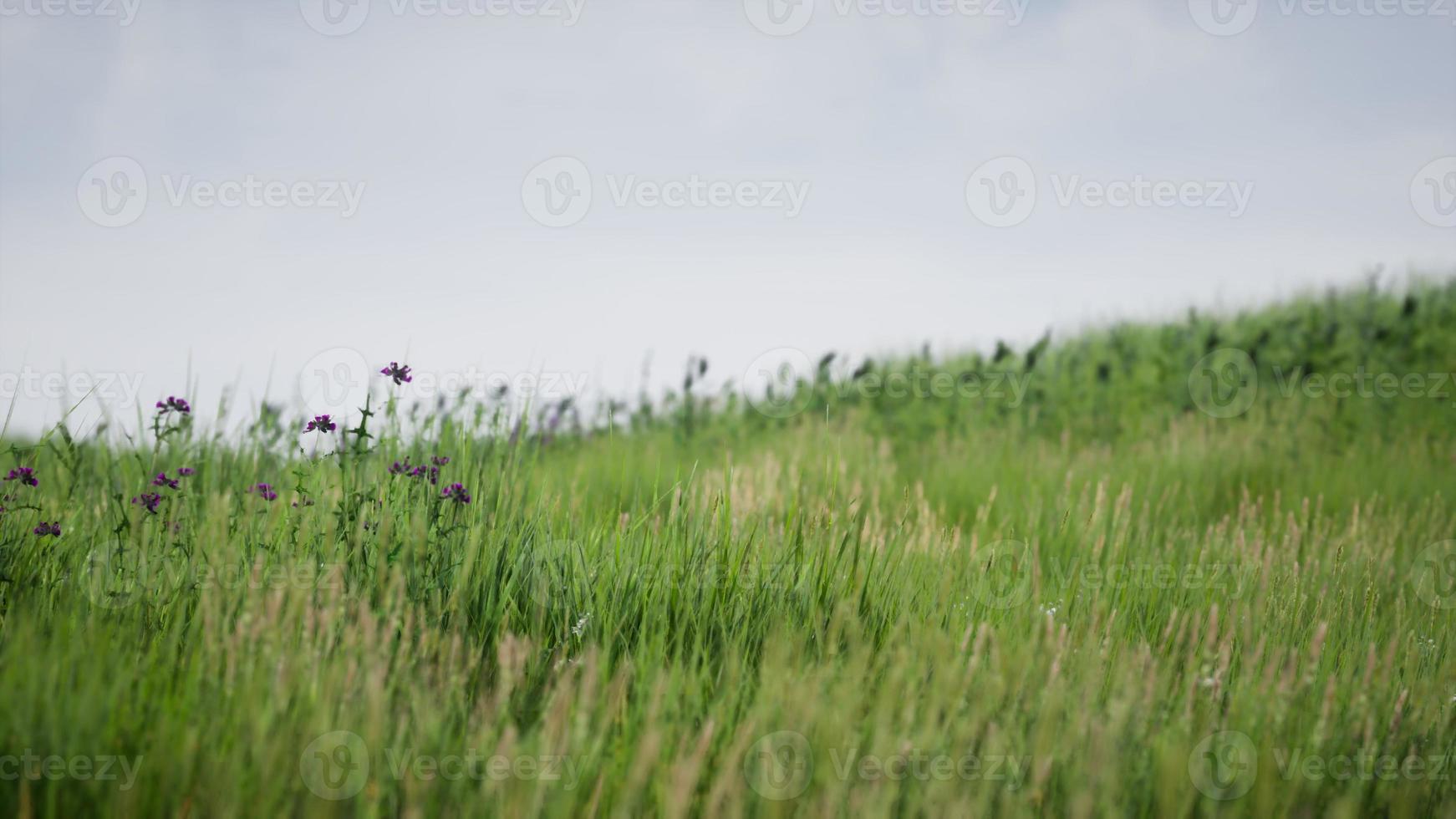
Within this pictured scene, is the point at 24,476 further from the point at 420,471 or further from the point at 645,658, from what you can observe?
the point at 645,658

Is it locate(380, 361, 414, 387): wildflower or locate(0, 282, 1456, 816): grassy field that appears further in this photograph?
locate(380, 361, 414, 387): wildflower

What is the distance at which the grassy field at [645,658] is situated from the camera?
210cm

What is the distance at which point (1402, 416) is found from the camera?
32.6ft

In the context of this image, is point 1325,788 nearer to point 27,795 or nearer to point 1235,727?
point 1235,727

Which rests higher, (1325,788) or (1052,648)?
(1052,648)

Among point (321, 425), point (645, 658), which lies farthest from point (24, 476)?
point (645, 658)

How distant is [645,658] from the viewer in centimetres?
270

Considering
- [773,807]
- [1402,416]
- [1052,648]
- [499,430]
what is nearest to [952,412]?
[1402,416]

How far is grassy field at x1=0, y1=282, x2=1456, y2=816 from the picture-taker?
2.10 m

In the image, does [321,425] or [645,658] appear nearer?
[645,658]

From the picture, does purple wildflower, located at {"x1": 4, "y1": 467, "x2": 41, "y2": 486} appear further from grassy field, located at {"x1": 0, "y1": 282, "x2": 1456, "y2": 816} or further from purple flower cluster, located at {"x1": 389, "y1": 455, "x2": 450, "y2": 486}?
purple flower cluster, located at {"x1": 389, "y1": 455, "x2": 450, "y2": 486}

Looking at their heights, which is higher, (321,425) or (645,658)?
(321,425)

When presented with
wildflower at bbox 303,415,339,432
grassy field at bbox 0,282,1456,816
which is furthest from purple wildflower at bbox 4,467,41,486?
wildflower at bbox 303,415,339,432

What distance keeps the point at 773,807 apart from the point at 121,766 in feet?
5.00
